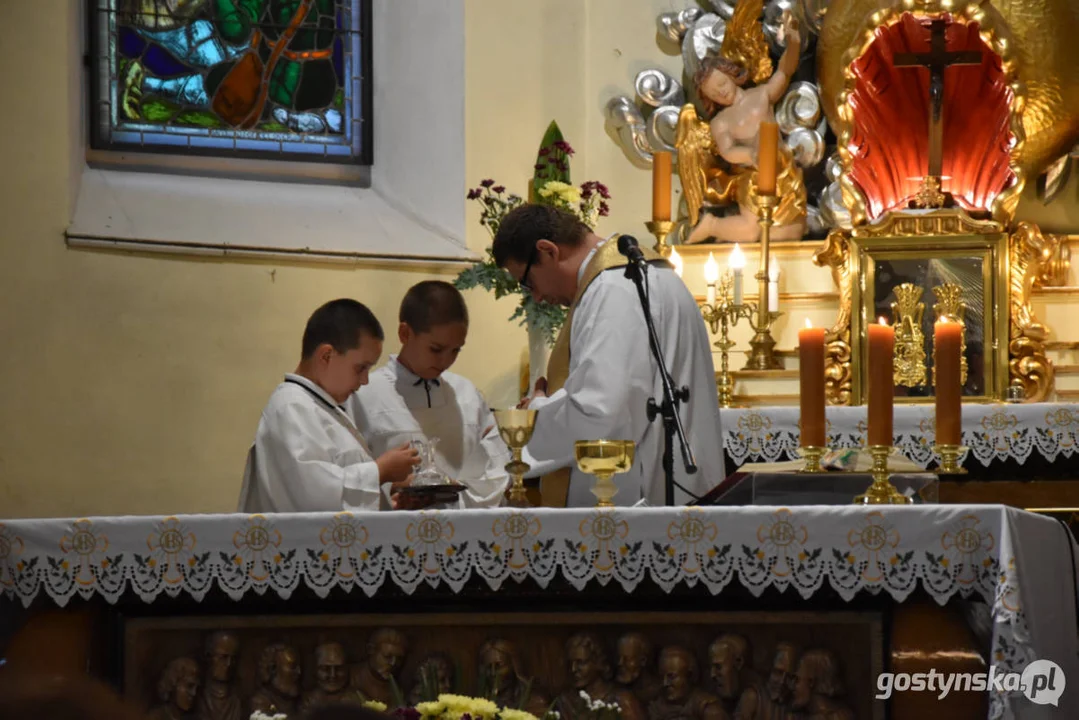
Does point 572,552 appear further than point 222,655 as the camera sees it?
No

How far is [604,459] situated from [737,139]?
415cm

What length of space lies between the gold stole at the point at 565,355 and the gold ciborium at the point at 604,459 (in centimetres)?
67

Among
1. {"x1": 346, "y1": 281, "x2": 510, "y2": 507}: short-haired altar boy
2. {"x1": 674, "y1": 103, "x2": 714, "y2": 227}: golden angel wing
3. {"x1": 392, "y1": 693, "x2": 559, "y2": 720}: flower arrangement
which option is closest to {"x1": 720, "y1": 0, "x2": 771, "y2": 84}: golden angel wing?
{"x1": 674, "y1": 103, "x2": 714, "y2": 227}: golden angel wing

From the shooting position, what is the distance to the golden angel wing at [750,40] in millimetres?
8164

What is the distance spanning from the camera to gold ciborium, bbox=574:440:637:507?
4.30 metres

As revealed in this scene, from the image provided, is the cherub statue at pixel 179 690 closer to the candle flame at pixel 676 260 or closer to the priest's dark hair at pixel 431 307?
the priest's dark hair at pixel 431 307

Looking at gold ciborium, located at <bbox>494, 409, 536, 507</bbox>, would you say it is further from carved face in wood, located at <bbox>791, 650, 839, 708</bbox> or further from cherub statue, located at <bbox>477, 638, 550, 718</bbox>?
carved face in wood, located at <bbox>791, 650, 839, 708</bbox>

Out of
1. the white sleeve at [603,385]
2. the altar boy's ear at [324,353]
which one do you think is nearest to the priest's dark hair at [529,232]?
the white sleeve at [603,385]

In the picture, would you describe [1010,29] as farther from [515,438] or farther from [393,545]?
[393,545]

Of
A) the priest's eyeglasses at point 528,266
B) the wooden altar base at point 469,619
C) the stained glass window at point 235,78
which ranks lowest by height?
A: the wooden altar base at point 469,619

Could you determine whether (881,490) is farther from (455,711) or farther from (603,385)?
(455,711)

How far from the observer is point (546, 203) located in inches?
299

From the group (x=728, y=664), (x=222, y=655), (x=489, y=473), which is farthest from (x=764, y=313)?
(x=222, y=655)

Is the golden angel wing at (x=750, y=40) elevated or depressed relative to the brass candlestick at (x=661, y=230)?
elevated
